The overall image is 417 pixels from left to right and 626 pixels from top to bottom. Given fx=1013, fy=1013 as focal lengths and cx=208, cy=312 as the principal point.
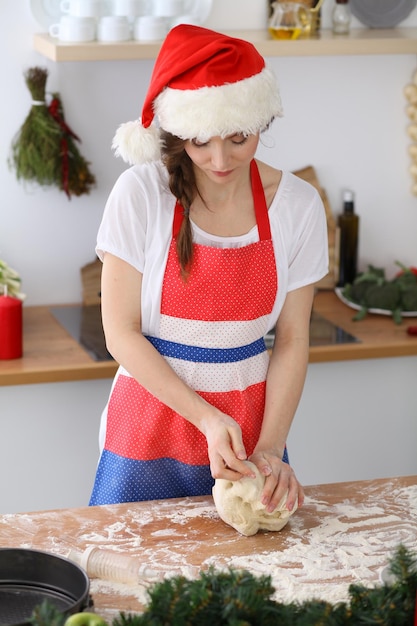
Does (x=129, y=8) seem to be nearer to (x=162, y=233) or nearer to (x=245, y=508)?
(x=162, y=233)

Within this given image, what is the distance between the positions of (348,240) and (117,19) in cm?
103

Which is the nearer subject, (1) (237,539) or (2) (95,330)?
(1) (237,539)

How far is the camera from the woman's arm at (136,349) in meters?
1.75

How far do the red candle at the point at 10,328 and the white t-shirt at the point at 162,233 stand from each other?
81 cm

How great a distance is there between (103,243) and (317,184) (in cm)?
150

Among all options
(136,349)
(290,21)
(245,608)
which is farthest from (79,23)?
(245,608)

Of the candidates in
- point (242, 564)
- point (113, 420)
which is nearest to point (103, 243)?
point (113, 420)

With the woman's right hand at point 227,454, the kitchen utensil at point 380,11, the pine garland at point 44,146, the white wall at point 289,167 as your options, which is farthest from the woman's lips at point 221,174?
the kitchen utensil at point 380,11

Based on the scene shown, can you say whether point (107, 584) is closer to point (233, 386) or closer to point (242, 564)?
point (242, 564)

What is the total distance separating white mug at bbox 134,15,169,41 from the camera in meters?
2.65

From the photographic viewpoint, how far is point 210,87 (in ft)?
5.47

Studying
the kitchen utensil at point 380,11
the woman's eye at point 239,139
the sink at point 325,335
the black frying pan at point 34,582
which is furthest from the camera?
the kitchen utensil at point 380,11

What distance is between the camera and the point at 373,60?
3.16 meters

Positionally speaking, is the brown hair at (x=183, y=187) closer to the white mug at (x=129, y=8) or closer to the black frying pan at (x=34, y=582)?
the black frying pan at (x=34, y=582)
